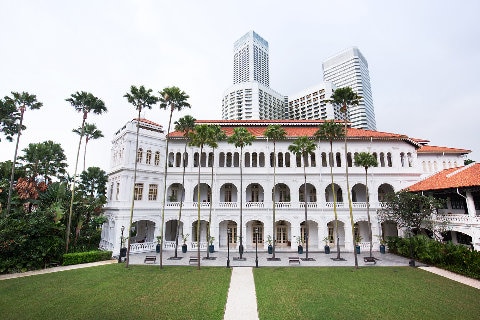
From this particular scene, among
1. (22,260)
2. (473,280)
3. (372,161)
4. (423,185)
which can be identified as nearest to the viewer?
(473,280)

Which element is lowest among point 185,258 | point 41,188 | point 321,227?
point 185,258

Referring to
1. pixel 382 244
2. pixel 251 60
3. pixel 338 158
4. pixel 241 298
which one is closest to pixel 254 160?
pixel 338 158

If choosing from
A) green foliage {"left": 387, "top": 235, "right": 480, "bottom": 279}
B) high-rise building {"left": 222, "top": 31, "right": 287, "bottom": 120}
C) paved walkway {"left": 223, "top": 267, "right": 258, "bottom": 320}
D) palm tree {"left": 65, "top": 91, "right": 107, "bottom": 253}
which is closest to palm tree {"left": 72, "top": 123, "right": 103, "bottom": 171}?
palm tree {"left": 65, "top": 91, "right": 107, "bottom": 253}

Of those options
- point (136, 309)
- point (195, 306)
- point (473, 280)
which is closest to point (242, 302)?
point (195, 306)

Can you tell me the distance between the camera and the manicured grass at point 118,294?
11500 millimetres

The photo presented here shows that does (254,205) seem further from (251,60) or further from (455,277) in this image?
(251,60)

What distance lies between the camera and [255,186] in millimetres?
32656

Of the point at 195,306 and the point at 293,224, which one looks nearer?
the point at 195,306

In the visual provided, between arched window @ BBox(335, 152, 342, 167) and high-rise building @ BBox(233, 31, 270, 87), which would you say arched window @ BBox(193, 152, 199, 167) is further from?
high-rise building @ BBox(233, 31, 270, 87)

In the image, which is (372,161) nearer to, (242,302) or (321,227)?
(321,227)

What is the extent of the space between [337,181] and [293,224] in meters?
8.08

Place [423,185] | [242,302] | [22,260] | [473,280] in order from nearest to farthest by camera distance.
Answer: [242,302], [473,280], [22,260], [423,185]

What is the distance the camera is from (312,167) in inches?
1218

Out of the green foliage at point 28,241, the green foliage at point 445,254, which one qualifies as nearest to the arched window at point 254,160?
the green foliage at point 445,254
